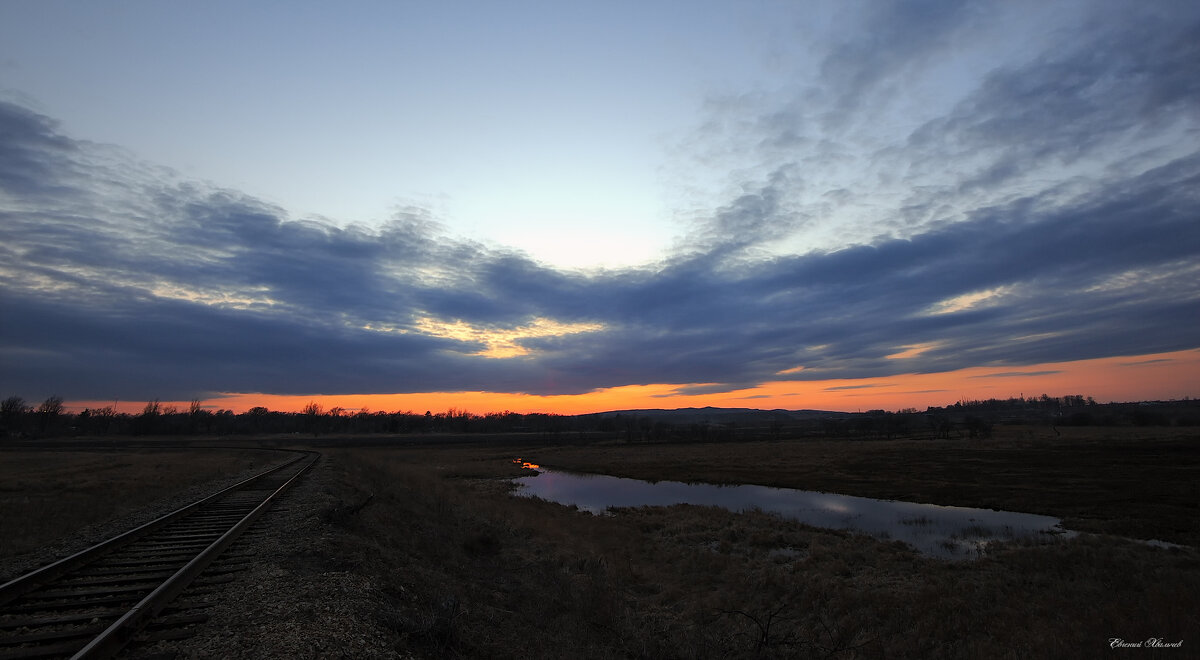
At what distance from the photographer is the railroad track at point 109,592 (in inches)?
271

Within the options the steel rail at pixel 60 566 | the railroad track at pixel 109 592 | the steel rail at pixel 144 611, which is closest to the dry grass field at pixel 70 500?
the steel rail at pixel 60 566

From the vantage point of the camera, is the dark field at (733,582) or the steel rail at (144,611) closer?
the steel rail at (144,611)

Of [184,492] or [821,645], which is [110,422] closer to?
[184,492]

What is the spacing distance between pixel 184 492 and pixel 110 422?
21887 cm

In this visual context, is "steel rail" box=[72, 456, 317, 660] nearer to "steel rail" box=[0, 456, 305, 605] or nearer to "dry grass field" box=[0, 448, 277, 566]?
"steel rail" box=[0, 456, 305, 605]

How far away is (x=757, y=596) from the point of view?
1780 centimetres

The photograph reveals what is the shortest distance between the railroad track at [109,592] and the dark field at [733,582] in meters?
2.46

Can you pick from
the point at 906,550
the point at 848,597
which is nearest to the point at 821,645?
the point at 848,597

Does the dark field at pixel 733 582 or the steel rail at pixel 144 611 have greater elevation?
the steel rail at pixel 144 611

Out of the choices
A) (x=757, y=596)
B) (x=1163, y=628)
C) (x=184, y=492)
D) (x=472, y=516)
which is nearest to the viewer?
(x=1163, y=628)

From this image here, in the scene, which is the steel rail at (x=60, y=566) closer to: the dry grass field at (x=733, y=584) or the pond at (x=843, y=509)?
the dry grass field at (x=733, y=584)

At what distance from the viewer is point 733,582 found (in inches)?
759

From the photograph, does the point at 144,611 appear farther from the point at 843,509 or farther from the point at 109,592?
the point at 843,509

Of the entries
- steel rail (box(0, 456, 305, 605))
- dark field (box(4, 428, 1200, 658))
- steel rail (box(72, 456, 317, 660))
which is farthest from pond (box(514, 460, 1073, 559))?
steel rail (box(0, 456, 305, 605))
